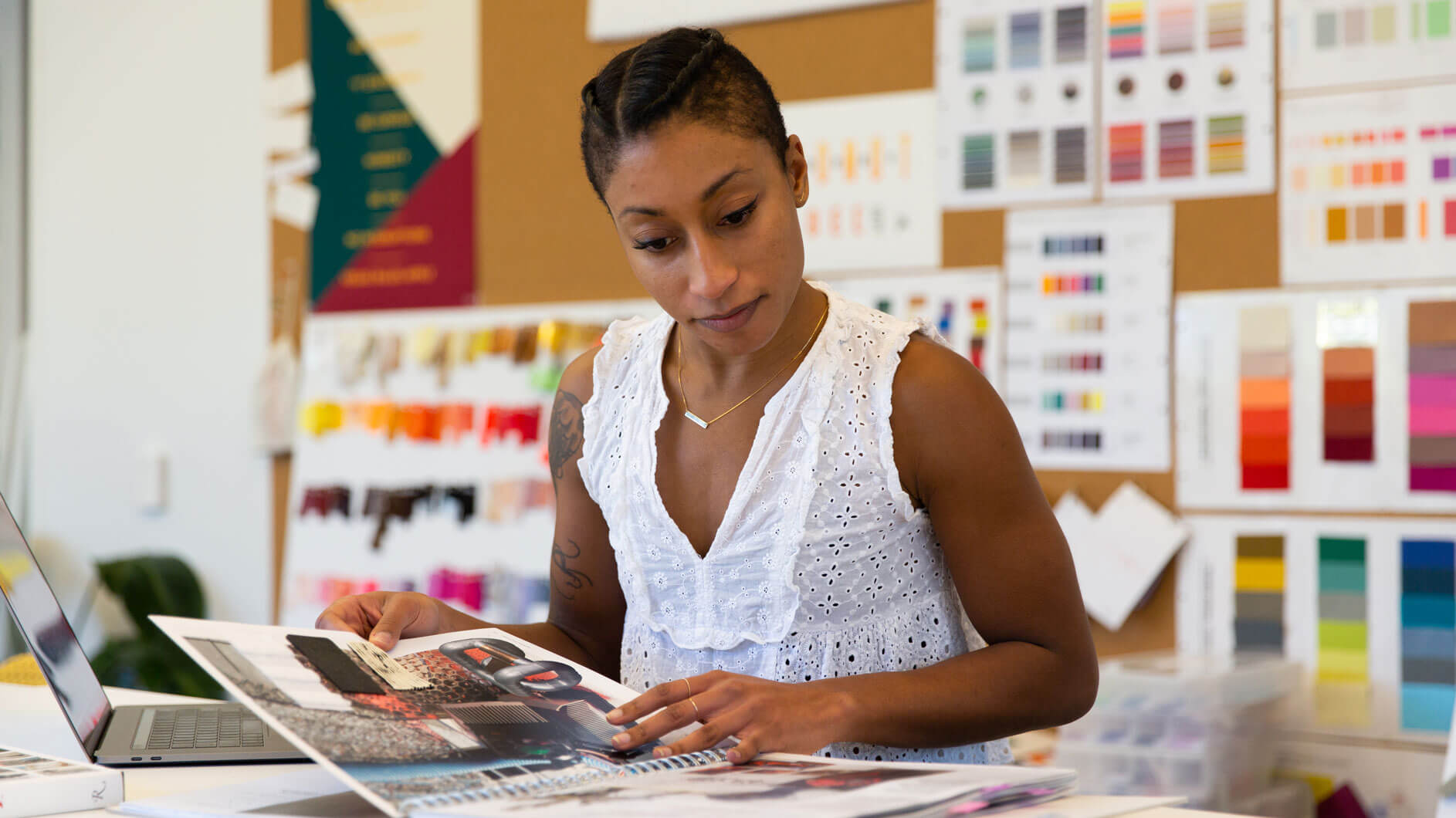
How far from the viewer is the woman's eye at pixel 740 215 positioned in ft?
3.51

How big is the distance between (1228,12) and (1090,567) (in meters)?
→ 0.88

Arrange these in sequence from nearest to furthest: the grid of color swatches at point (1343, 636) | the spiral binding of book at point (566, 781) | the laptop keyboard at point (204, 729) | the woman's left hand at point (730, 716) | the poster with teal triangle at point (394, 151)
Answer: the spiral binding of book at point (566, 781), the woman's left hand at point (730, 716), the laptop keyboard at point (204, 729), the grid of color swatches at point (1343, 636), the poster with teal triangle at point (394, 151)

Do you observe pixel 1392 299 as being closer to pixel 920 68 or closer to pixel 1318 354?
pixel 1318 354

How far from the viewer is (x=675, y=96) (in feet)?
3.51

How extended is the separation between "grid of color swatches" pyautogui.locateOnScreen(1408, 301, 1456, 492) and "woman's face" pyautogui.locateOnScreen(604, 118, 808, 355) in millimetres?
1223

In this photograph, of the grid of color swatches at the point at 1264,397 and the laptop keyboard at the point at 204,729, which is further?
the grid of color swatches at the point at 1264,397

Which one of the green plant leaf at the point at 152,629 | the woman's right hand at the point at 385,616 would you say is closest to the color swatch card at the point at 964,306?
the woman's right hand at the point at 385,616

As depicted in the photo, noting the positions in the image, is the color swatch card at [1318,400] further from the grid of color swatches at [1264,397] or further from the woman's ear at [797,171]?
the woman's ear at [797,171]

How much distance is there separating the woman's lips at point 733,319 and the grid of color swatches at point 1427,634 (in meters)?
1.28

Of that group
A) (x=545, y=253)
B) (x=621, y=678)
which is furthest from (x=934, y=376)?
(x=545, y=253)

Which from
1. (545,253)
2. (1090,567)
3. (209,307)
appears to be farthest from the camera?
(209,307)

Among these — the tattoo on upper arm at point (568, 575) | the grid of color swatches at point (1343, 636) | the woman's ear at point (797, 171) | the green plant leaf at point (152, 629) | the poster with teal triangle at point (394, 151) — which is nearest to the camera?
the woman's ear at point (797, 171)

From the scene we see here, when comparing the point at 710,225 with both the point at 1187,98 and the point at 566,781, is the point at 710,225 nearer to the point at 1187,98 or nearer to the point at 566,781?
the point at 566,781

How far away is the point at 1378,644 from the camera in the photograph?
6.30ft
